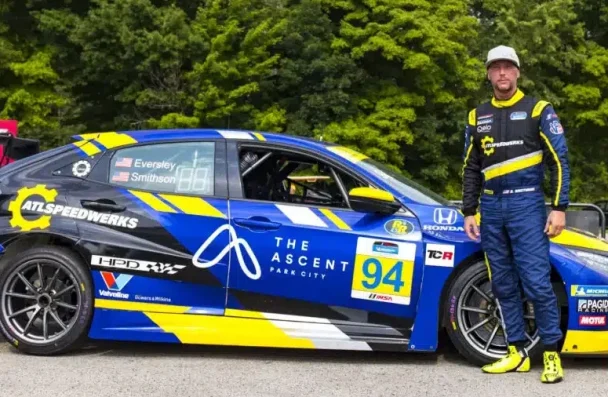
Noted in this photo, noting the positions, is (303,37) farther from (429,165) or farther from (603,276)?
(603,276)

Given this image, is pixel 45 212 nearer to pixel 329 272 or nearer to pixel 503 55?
pixel 329 272

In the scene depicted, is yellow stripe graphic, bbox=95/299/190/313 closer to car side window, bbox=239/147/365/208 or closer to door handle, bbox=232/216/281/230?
door handle, bbox=232/216/281/230

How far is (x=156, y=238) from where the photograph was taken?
4285 mm

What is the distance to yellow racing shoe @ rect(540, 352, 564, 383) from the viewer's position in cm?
393

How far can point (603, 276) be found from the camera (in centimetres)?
405

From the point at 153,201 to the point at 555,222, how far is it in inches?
102

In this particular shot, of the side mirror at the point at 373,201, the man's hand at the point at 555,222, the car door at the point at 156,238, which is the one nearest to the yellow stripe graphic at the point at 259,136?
the car door at the point at 156,238

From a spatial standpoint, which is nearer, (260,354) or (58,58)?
(260,354)

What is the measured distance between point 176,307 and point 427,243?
170 centimetres

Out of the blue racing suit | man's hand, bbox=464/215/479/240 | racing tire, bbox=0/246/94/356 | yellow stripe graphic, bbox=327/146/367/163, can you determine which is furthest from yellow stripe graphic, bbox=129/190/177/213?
the blue racing suit

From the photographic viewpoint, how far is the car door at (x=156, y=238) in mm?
4258

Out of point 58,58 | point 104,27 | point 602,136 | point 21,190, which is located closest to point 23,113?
point 58,58

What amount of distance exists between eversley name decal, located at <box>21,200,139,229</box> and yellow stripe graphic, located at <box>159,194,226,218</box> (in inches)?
10.9

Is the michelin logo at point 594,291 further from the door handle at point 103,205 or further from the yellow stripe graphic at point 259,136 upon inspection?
the door handle at point 103,205
